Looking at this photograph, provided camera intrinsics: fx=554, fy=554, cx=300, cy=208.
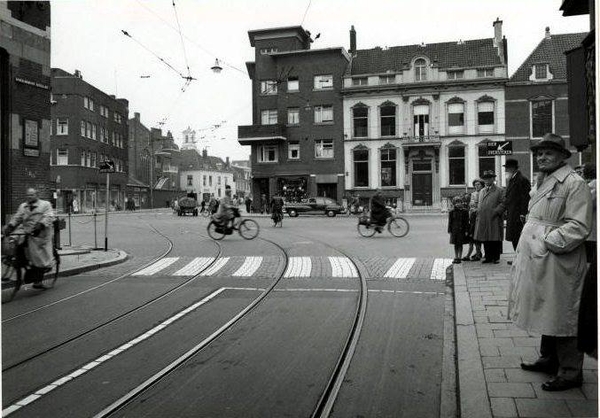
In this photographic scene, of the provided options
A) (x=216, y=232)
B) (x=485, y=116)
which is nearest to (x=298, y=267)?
(x=216, y=232)

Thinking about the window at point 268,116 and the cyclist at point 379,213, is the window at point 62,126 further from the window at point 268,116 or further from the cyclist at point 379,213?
the cyclist at point 379,213

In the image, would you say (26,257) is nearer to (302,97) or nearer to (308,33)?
(302,97)

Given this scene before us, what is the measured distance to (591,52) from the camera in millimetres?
4273

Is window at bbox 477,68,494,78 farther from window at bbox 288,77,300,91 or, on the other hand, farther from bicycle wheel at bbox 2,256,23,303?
bicycle wheel at bbox 2,256,23,303

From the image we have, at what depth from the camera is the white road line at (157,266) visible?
10646 mm

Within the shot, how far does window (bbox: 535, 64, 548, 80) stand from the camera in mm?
36531

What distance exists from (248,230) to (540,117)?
2672cm

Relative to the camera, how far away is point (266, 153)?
43344 millimetres

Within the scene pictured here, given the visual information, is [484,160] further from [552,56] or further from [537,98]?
[552,56]

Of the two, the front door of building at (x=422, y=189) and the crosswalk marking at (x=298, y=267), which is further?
the front door of building at (x=422, y=189)

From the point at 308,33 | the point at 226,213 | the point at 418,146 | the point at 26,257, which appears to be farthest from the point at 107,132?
the point at 26,257

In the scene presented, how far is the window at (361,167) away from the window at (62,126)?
27395 millimetres

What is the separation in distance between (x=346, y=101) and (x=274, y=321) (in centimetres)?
3651

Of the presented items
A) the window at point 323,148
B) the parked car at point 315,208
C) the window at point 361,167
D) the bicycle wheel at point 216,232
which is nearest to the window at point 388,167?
the window at point 361,167
